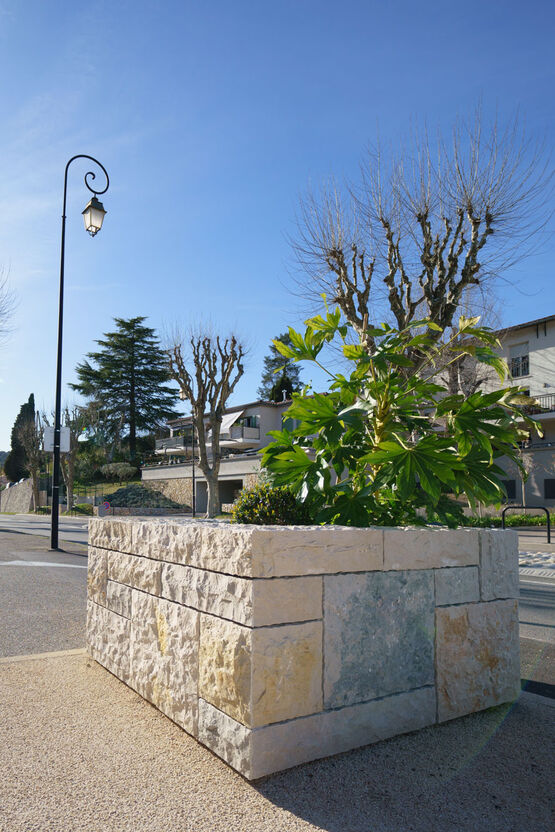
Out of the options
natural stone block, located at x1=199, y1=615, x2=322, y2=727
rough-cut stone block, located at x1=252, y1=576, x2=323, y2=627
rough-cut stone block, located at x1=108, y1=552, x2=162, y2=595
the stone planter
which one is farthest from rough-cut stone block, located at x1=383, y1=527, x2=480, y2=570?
rough-cut stone block, located at x1=108, y1=552, x2=162, y2=595

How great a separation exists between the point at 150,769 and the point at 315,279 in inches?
467

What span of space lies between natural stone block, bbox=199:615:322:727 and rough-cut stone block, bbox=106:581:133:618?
113cm

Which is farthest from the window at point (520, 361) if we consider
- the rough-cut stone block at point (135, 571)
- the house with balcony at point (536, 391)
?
the rough-cut stone block at point (135, 571)

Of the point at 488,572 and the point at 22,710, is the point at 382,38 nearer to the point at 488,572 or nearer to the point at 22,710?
the point at 488,572

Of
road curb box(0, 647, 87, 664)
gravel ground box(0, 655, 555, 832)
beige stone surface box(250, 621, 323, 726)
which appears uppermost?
beige stone surface box(250, 621, 323, 726)

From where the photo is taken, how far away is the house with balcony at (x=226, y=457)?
120 ft

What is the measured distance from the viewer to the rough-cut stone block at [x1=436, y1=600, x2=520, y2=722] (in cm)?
299

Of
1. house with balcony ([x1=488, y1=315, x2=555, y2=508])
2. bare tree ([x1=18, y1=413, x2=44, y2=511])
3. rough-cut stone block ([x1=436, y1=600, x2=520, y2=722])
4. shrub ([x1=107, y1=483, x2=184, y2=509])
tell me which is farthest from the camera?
bare tree ([x1=18, y1=413, x2=44, y2=511])

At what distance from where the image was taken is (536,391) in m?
30.2

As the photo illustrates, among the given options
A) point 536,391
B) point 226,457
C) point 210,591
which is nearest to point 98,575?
point 210,591

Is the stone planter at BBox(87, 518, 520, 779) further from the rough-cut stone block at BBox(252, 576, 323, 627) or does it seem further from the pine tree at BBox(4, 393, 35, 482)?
the pine tree at BBox(4, 393, 35, 482)

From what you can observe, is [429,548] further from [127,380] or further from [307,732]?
[127,380]

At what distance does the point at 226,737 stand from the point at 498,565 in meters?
1.80

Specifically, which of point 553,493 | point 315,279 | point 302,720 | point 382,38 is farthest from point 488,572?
point 553,493
